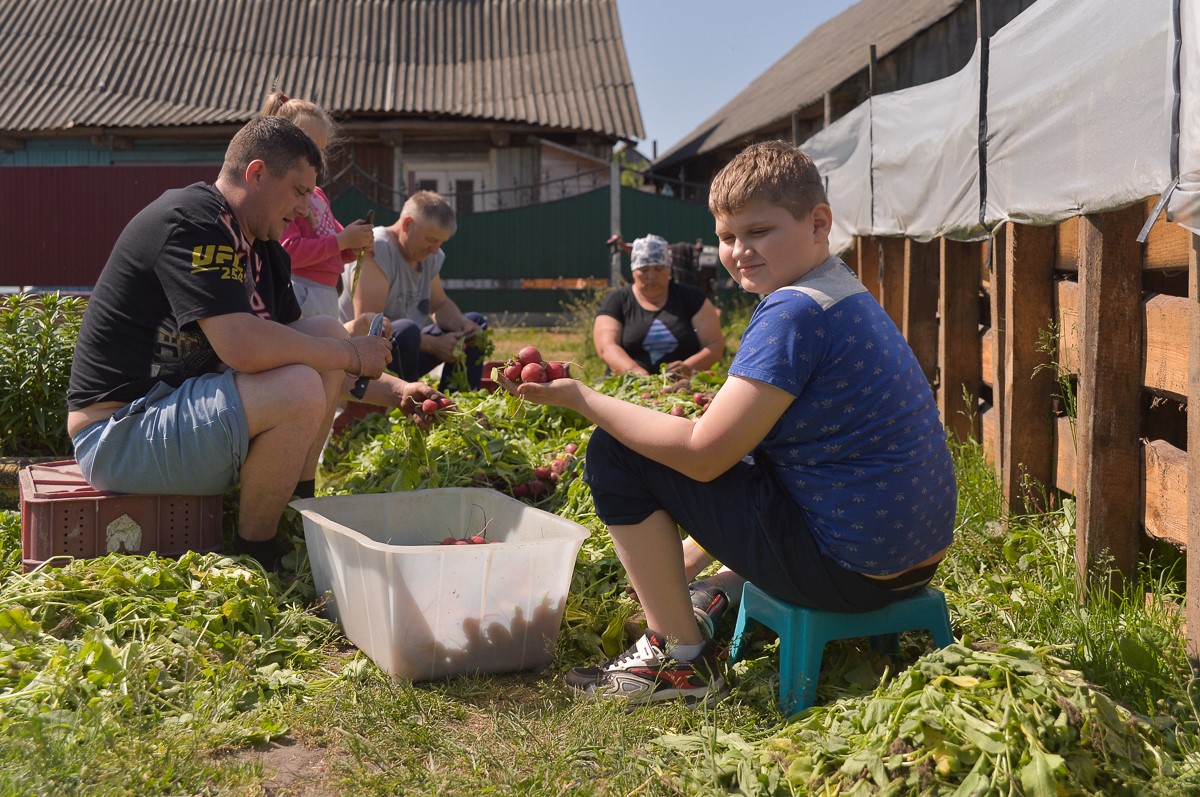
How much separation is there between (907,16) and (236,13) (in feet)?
40.0

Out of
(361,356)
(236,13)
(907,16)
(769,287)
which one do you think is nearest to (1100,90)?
(769,287)

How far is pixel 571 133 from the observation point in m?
17.0

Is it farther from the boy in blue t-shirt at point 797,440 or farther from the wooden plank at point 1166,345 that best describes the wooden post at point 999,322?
the boy in blue t-shirt at point 797,440

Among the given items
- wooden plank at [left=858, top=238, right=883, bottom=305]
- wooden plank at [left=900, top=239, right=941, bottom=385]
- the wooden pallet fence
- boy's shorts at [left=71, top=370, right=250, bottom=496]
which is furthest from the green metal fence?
boy's shorts at [left=71, top=370, right=250, bottom=496]

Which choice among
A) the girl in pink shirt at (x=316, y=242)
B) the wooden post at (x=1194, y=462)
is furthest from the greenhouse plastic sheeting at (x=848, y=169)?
the wooden post at (x=1194, y=462)

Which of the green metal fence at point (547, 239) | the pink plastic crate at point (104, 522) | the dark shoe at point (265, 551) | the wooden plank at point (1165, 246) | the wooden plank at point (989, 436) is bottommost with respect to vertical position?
the dark shoe at point (265, 551)

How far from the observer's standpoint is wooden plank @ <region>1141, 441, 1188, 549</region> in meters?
2.81

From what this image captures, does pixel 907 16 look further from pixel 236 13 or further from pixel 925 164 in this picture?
pixel 236 13

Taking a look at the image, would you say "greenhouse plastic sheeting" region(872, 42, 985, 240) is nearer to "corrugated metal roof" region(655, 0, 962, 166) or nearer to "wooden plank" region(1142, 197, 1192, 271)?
"wooden plank" region(1142, 197, 1192, 271)

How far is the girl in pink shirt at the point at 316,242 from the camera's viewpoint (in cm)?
462

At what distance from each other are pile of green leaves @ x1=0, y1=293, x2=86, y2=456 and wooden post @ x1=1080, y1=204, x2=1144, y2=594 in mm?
3944

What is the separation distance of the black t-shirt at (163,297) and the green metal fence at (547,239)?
478 inches

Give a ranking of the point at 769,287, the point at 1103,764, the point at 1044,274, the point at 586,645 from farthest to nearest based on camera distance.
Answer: the point at 1044,274, the point at 586,645, the point at 769,287, the point at 1103,764

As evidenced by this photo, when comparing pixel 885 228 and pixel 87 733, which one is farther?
pixel 885 228
